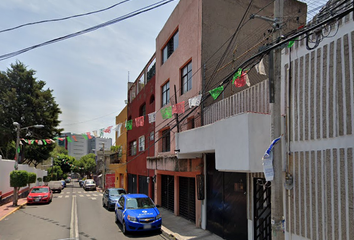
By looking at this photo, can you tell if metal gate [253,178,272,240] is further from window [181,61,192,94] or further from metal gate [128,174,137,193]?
metal gate [128,174,137,193]

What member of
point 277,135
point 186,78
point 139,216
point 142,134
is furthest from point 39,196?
point 277,135

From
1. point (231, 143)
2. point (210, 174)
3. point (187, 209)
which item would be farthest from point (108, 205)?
point (231, 143)

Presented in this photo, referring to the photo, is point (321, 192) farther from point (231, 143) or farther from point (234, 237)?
point (234, 237)

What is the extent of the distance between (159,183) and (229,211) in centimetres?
936

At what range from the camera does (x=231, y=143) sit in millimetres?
7559

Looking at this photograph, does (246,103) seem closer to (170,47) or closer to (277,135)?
(277,135)

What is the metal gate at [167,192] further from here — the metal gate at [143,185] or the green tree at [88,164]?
the green tree at [88,164]

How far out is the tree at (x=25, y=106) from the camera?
32.7 metres

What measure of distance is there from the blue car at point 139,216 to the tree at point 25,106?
2648 cm

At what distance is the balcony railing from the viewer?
797cm

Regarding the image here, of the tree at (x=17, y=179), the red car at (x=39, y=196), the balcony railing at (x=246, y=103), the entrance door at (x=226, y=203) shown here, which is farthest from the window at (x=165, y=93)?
the red car at (x=39, y=196)

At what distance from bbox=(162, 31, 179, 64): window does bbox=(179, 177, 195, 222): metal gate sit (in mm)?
8056

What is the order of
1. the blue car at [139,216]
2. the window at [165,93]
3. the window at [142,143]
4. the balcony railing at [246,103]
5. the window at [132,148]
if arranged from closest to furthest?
the balcony railing at [246,103]
the blue car at [139,216]
the window at [165,93]
the window at [142,143]
the window at [132,148]

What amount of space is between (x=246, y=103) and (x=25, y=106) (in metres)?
33.5
